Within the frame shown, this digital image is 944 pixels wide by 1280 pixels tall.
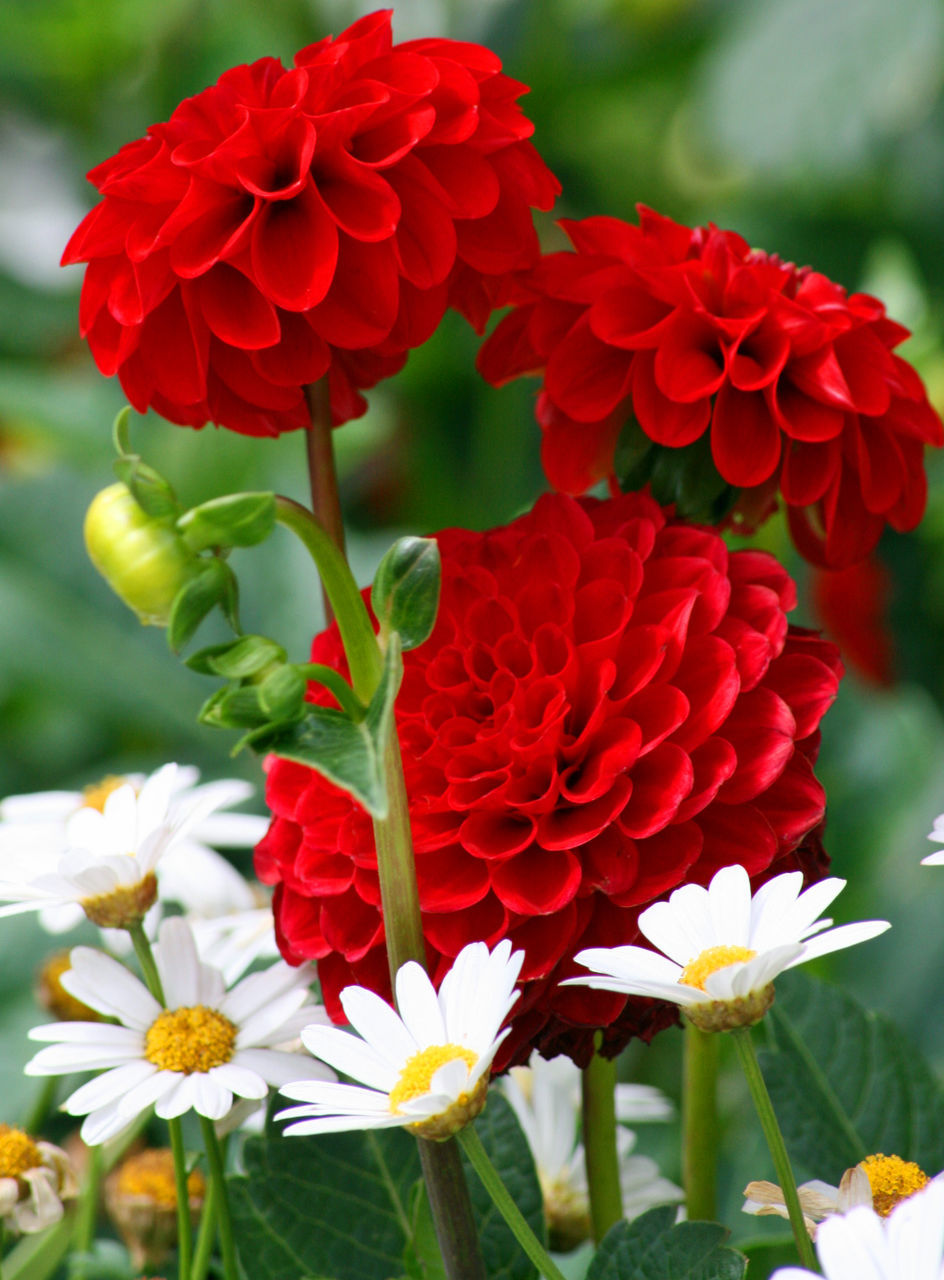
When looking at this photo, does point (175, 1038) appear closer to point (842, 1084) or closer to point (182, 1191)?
point (182, 1191)

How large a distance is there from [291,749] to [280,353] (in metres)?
0.07

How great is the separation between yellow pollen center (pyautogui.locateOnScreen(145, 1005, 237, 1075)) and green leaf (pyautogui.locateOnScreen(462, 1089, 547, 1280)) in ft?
0.17

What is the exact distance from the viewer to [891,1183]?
212mm

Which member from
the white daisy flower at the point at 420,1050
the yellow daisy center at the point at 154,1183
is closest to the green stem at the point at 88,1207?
the yellow daisy center at the point at 154,1183

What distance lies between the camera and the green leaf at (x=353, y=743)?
0.57ft

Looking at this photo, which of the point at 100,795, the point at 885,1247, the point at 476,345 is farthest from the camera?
the point at 476,345

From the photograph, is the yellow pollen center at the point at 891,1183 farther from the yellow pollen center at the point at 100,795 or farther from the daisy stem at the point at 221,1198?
the yellow pollen center at the point at 100,795

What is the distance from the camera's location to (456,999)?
198 mm

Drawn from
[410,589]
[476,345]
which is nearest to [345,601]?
[410,589]

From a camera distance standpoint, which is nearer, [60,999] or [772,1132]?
[772,1132]

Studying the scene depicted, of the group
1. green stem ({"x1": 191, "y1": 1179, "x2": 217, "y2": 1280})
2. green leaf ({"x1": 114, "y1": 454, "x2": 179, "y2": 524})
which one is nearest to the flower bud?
green leaf ({"x1": 114, "y1": 454, "x2": 179, "y2": 524})

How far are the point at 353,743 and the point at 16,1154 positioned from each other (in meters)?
0.12

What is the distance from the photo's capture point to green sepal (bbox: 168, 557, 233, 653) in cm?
19

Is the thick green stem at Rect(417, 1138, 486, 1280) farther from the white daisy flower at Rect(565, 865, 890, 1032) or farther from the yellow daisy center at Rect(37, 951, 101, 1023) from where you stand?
the yellow daisy center at Rect(37, 951, 101, 1023)
